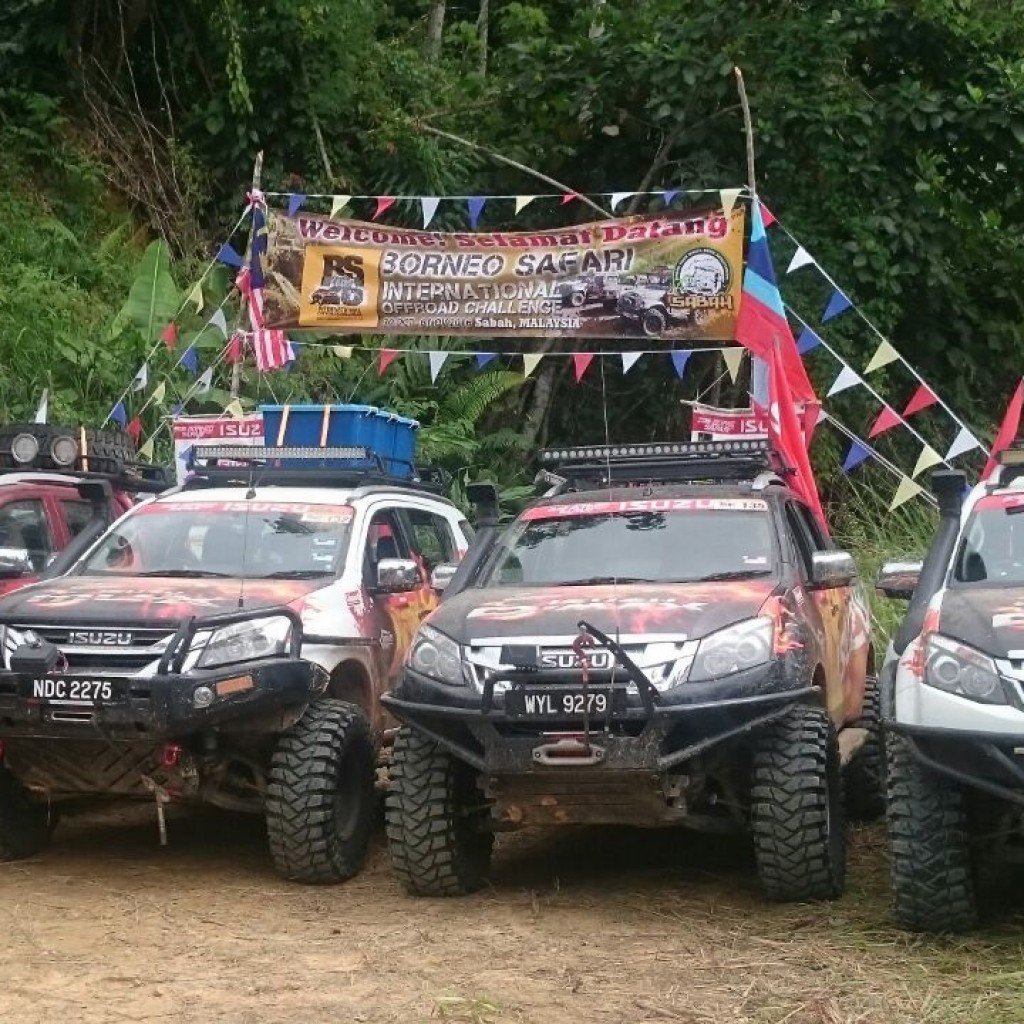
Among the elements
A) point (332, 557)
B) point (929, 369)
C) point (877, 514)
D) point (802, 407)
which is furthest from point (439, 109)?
point (332, 557)

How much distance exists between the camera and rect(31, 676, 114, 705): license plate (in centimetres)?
653

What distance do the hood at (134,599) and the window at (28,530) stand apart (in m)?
1.67

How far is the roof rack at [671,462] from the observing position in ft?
26.2

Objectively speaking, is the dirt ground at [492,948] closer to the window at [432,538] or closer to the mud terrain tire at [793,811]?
the mud terrain tire at [793,811]

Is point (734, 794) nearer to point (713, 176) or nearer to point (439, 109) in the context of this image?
point (713, 176)

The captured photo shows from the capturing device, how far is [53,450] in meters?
9.65

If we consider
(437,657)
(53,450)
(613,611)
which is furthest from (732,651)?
(53,450)

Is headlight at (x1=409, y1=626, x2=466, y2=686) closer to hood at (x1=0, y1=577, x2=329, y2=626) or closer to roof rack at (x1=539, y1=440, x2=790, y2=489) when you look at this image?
hood at (x1=0, y1=577, x2=329, y2=626)

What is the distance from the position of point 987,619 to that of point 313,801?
9.85ft

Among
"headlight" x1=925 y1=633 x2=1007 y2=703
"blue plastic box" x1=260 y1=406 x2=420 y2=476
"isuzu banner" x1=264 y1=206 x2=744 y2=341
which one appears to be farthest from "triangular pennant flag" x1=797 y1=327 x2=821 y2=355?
"headlight" x1=925 y1=633 x2=1007 y2=703

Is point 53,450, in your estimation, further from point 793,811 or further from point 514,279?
point 793,811

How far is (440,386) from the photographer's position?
1719cm

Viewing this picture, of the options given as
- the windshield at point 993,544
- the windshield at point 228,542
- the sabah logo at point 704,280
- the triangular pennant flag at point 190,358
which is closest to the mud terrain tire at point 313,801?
the windshield at point 228,542

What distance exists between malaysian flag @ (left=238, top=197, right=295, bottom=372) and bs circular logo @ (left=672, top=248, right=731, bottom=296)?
3607mm
